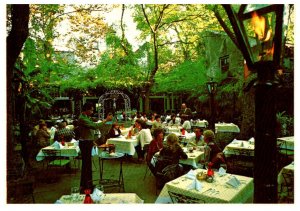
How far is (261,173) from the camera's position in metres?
1.99

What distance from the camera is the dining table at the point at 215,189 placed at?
3.73 metres

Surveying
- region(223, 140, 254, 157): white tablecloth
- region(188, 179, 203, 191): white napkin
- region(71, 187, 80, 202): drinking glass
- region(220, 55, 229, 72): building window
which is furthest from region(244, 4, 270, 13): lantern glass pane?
region(220, 55, 229, 72): building window

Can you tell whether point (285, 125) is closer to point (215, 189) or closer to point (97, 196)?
point (215, 189)

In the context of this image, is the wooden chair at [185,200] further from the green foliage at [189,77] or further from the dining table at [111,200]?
the green foliage at [189,77]

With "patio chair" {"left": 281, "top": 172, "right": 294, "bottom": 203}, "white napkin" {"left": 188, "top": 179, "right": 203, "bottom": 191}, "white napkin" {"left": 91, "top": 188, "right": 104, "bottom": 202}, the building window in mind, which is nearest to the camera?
"white napkin" {"left": 91, "top": 188, "right": 104, "bottom": 202}

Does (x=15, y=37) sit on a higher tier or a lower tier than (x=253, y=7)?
higher

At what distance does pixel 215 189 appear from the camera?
3980mm

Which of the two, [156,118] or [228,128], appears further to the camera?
[228,128]

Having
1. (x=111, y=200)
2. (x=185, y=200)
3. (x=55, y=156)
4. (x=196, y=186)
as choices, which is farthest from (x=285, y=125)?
(x=111, y=200)

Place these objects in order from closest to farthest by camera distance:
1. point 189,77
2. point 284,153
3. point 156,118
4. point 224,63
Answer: point 284,153 < point 156,118 < point 189,77 < point 224,63

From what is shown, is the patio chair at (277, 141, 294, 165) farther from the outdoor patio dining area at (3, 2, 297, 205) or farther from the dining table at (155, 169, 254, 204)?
the dining table at (155, 169, 254, 204)

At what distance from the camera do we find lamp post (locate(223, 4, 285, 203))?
192 cm

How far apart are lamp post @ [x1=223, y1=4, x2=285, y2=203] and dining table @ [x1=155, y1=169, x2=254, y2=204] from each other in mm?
1741

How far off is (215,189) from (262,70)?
2478 millimetres
